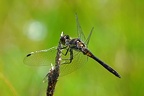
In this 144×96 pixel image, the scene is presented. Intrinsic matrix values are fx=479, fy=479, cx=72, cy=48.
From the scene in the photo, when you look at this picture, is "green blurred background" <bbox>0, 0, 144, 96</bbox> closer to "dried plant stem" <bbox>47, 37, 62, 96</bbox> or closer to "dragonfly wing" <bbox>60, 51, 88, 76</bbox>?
"dragonfly wing" <bbox>60, 51, 88, 76</bbox>

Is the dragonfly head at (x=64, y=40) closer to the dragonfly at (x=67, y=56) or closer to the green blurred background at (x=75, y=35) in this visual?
the dragonfly at (x=67, y=56)

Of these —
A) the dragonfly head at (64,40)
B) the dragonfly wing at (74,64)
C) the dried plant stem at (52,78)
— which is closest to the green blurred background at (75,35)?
the dragonfly wing at (74,64)

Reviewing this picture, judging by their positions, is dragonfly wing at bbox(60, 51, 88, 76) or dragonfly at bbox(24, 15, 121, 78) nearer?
dragonfly at bbox(24, 15, 121, 78)

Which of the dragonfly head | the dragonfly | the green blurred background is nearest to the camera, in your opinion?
the dragonfly head

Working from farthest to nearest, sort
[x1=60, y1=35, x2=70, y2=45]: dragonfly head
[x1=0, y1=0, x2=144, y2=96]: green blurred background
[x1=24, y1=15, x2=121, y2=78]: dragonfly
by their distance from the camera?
1. [x1=0, y1=0, x2=144, y2=96]: green blurred background
2. [x1=24, y1=15, x2=121, y2=78]: dragonfly
3. [x1=60, y1=35, x2=70, y2=45]: dragonfly head

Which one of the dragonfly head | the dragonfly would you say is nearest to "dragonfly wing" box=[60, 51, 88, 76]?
the dragonfly

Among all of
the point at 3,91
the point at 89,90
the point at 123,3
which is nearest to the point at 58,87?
the point at 89,90

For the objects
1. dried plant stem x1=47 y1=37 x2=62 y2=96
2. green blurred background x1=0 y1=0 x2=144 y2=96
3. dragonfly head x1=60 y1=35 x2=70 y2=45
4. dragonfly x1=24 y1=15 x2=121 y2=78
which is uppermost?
green blurred background x1=0 y1=0 x2=144 y2=96

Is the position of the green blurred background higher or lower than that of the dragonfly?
higher

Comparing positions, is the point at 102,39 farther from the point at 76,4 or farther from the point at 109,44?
the point at 76,4

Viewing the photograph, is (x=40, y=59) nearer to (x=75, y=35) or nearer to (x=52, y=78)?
(x=52, y=78)
